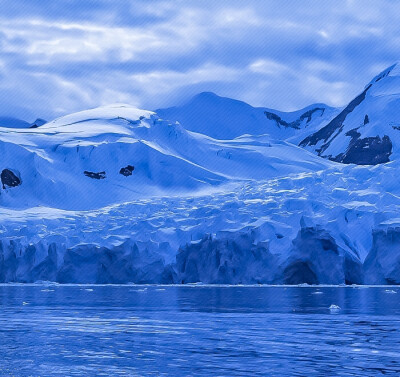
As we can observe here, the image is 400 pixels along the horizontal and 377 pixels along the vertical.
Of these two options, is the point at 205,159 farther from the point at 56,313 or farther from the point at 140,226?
the point at 56,313

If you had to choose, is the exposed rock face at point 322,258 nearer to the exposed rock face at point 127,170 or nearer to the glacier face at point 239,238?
the glacier face at point 239,238

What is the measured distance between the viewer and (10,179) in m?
86.9

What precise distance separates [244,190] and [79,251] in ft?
60.3

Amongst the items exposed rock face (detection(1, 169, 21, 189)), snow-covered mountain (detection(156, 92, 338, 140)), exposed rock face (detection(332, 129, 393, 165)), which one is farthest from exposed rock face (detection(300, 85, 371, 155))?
exposed rock face (detection(1, 169, 21, 189))

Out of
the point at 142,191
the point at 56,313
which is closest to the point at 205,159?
the point at 142,191

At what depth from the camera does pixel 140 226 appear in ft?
198

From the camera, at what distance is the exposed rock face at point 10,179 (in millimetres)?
85312

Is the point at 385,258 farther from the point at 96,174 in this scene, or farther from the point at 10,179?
the point at 96,174

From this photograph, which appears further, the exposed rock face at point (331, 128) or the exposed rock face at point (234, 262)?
the exposed rock face at point (331, 128)

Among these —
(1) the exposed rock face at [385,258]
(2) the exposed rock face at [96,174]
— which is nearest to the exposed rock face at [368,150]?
(2) the exposed rock face at [96,174]

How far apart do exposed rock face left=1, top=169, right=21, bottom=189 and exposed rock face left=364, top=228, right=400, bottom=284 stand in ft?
153

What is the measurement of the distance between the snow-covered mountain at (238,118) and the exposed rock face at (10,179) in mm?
59001

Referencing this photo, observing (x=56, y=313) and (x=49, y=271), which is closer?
(x=56, y=313)

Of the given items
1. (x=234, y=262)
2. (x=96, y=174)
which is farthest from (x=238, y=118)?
(x=234, y=262)
